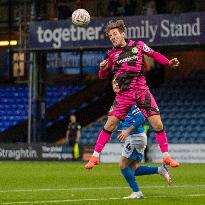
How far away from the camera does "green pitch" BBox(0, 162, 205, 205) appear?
11798 millimetres

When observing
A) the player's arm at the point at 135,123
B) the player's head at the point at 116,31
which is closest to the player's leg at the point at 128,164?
the player's arm at the point at 135,123

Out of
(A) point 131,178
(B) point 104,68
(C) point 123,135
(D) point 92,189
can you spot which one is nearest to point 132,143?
(C) point 123,135

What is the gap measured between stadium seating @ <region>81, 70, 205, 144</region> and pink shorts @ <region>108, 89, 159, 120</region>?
20.6 m

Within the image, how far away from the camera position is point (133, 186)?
12492mm

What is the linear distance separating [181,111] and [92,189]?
69.3ft

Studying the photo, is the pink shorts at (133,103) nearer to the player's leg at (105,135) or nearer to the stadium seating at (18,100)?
the player's leg at (105,135)

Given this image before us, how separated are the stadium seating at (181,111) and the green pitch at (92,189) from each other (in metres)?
13.3

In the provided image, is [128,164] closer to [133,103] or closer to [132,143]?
[132,143]

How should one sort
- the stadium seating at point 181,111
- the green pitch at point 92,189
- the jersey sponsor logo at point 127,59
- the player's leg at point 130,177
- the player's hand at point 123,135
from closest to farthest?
the green pitch at point 92,189 → the player's hand at point 123,135 → the player's leg at point 130,177 → the jersey sponsor logo at point 127,59 → the stadium seating at point 181,111

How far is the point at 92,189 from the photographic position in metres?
14.8

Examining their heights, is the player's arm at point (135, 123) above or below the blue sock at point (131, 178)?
above

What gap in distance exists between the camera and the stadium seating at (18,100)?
38750 millimetres

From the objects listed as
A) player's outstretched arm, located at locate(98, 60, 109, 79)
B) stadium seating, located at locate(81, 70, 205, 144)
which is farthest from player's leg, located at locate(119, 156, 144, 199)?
stadium seating, located at locate(81, 70, 205, 144)

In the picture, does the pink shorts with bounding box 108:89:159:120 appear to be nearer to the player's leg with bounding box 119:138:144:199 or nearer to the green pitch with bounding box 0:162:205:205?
the player's leg with bounding box 119:138:144:199
